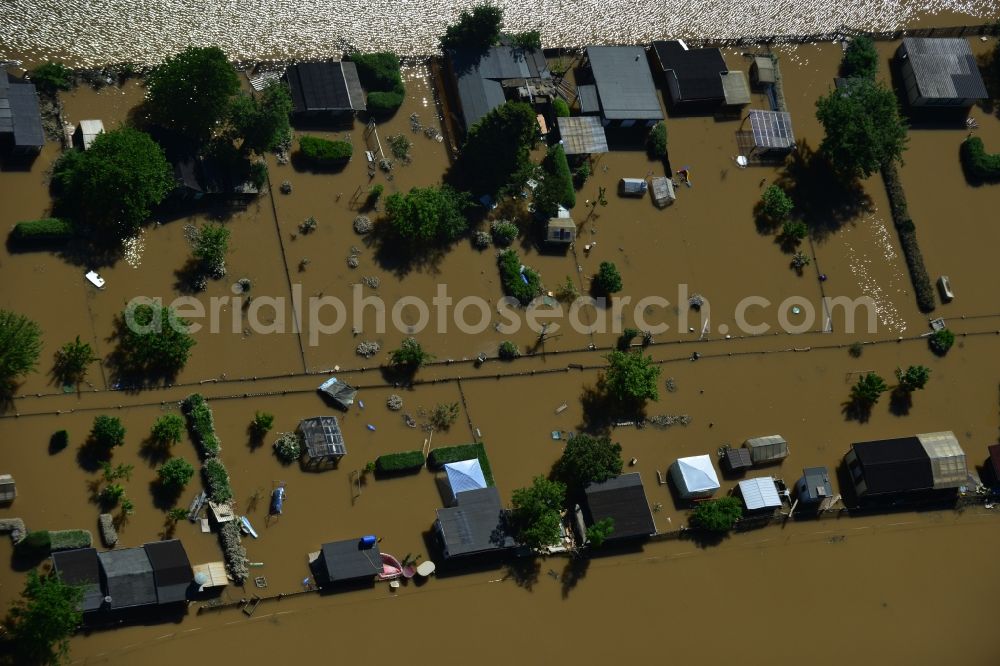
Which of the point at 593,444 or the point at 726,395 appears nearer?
the point at 593,444

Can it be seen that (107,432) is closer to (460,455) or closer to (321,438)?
(321,438)

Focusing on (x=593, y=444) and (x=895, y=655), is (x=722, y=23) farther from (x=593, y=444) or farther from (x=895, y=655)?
(x=895, y=655)

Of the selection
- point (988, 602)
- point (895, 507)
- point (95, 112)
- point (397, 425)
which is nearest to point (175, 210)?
point (95, 112)

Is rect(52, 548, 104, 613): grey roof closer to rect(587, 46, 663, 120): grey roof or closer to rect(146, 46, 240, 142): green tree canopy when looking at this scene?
rect(146, 46, 240, 142): green tree canopy

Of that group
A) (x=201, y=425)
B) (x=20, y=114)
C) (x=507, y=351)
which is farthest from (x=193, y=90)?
(x=507, y=351)

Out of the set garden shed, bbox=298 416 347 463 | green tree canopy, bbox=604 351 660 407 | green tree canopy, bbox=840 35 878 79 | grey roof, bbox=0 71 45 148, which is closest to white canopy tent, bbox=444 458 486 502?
garden shed, bbox=298 416 347 463

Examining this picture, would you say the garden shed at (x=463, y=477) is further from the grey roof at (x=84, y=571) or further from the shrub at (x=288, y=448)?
the grey roof at (x=84, y=571)

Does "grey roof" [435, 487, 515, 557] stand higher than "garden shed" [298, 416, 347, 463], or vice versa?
"garden shed" [298, 416, 347, 463]

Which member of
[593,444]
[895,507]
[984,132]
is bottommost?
[895,507]
